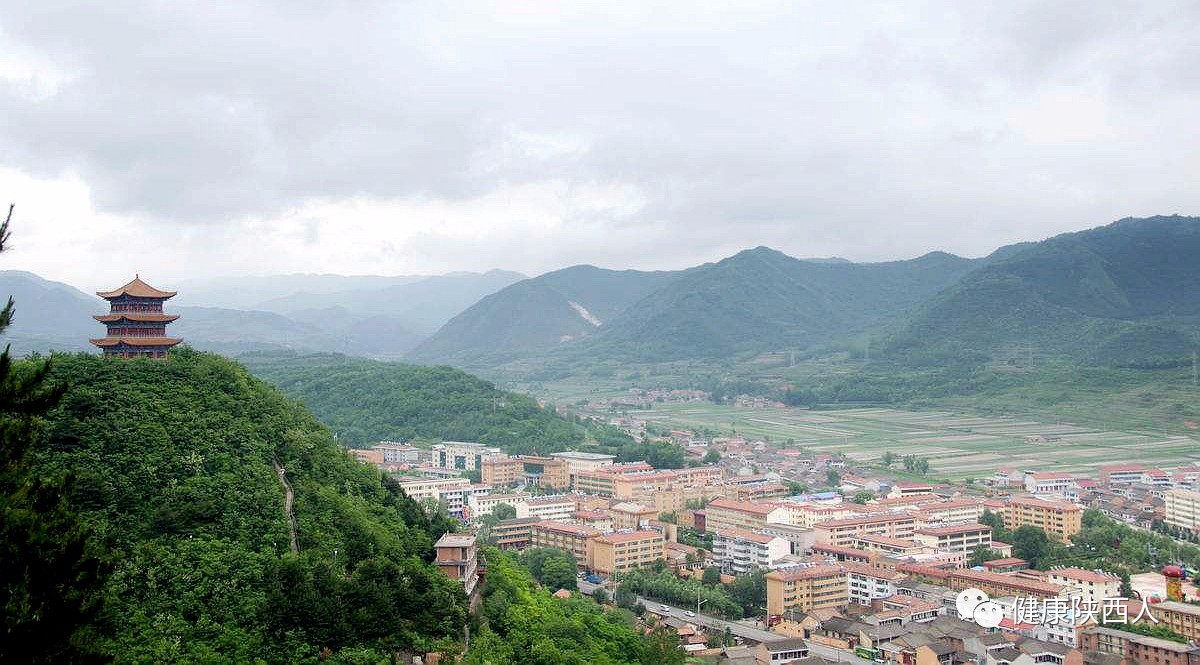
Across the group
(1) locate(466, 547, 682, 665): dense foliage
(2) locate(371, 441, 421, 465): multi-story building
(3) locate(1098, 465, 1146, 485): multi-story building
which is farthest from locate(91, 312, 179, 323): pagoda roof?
(3) locate(1098, 465, 1146, 485): multi-story building

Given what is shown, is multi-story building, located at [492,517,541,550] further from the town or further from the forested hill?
the forested hill

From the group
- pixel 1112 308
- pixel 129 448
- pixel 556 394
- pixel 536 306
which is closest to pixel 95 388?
pixel 129 448

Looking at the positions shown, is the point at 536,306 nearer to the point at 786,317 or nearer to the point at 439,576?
the point at 786,317

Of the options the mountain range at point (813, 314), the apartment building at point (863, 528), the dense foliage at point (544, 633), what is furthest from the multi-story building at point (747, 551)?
the mountain range at point (813, 314)

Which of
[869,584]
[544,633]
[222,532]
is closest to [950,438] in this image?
[869,584]

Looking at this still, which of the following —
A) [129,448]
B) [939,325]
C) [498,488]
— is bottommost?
[498,488]
